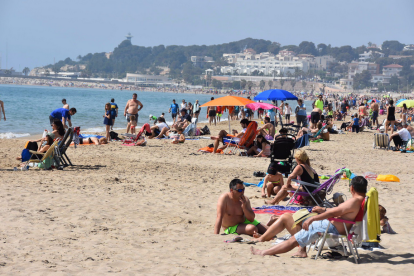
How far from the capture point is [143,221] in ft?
17.6

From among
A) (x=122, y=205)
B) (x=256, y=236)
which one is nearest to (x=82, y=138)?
(x=122, y=205)

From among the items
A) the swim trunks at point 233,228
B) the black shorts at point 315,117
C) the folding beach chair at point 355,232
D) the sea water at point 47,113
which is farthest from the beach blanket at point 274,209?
the sea water at point 47,113

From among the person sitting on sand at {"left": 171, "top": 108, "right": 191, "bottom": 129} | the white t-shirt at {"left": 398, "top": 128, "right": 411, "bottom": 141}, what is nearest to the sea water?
the person sitting on sand at {"left": 171, "top": 108, "right": 191, "bottom": 129}

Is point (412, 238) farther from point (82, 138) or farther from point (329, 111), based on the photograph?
point (329, 111)

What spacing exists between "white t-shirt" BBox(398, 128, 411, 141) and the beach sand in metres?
2.35

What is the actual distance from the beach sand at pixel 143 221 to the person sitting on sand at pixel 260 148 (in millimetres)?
568

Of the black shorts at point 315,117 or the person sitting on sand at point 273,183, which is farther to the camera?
the black shorts at point 315,117

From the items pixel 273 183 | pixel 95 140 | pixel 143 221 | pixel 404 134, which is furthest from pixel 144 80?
pixel 143 221

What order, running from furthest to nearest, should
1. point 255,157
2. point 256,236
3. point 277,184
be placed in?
1. point 255,157
2. point 277,184
3. point 256,236

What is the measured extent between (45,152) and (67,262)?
185 inches

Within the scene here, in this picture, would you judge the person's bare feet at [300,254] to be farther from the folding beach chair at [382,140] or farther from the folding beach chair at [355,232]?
the folding beach chair at [382,140]

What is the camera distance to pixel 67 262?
154 inches

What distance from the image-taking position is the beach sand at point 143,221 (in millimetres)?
3932

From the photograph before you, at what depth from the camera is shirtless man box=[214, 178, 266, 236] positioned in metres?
4.78
